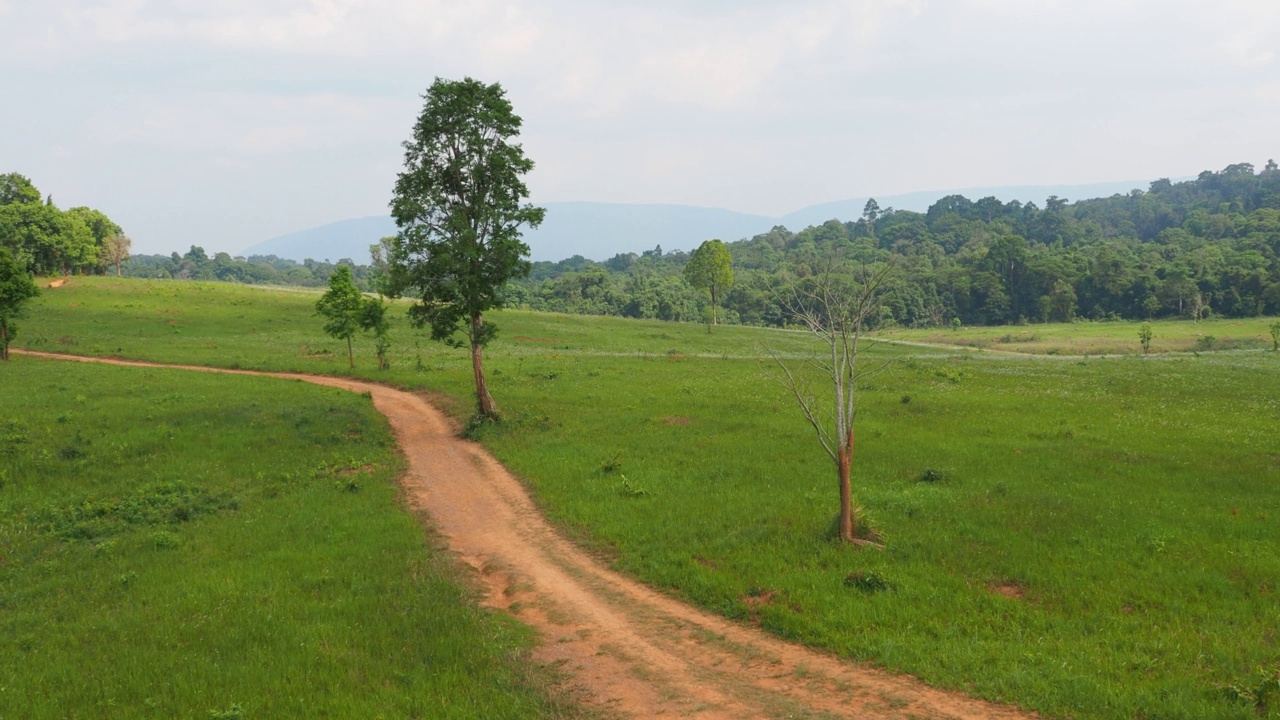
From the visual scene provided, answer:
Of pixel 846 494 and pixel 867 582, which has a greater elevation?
pixel 846 494

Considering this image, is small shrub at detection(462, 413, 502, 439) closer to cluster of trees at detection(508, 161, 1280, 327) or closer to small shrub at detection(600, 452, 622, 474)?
small shrub at detection(600, 452, 622, 474)

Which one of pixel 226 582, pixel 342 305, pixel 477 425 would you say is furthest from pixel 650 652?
pixel 342 305

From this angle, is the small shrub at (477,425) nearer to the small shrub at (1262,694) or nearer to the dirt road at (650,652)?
the dirt road at (650,652)

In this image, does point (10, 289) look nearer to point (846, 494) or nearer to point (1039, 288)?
point (846, 494)

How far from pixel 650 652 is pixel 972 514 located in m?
9.93

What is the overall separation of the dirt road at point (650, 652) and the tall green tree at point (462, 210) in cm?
1171

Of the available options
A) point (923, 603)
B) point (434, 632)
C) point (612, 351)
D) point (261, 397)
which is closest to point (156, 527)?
point (434, 632)

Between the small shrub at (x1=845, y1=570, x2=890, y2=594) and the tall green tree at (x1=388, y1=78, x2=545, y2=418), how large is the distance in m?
18.4

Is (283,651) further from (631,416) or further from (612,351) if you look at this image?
(612,351)

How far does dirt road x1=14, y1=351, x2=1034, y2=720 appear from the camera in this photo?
10.1 metres

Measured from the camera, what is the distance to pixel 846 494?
1571cm

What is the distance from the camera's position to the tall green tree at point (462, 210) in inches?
1112

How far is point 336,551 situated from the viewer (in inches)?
653

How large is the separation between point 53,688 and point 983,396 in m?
37.0
